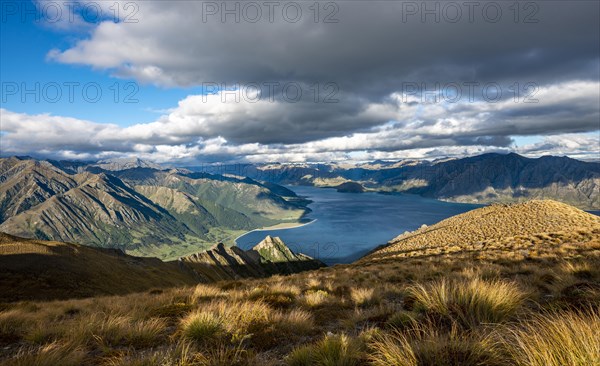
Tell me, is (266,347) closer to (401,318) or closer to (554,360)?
(401,318)

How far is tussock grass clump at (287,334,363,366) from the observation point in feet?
14.8

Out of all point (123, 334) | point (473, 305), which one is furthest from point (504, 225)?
point (123, 334)

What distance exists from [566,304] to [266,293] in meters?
9.26

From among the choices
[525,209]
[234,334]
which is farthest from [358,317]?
[525,209]

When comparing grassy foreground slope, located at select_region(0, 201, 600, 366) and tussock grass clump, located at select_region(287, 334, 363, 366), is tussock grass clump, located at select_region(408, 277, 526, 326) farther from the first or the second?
tussock grass clump, located at select_region(287, 334, 363, 366)

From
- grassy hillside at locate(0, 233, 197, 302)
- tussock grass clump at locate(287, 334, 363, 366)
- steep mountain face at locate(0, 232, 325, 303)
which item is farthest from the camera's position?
grassy hillside at locate(0, 233, 197, 302)

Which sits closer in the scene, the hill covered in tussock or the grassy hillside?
the hill covered in tussock

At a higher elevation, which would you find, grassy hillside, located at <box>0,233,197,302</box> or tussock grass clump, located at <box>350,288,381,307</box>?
tussock grass clump, located at <box>350,288,381,307</box>

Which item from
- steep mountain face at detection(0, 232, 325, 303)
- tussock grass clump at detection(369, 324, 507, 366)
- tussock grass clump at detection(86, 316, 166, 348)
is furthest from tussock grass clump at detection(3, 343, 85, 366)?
steep mountain face at detection(0, 232, 325, 303)

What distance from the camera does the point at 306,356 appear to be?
15.9 ft

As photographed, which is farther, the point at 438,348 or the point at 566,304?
the point at 566,304

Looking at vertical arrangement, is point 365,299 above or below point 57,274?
above

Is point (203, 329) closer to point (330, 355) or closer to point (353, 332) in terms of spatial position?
point (330, 355)

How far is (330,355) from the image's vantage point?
4551mm
